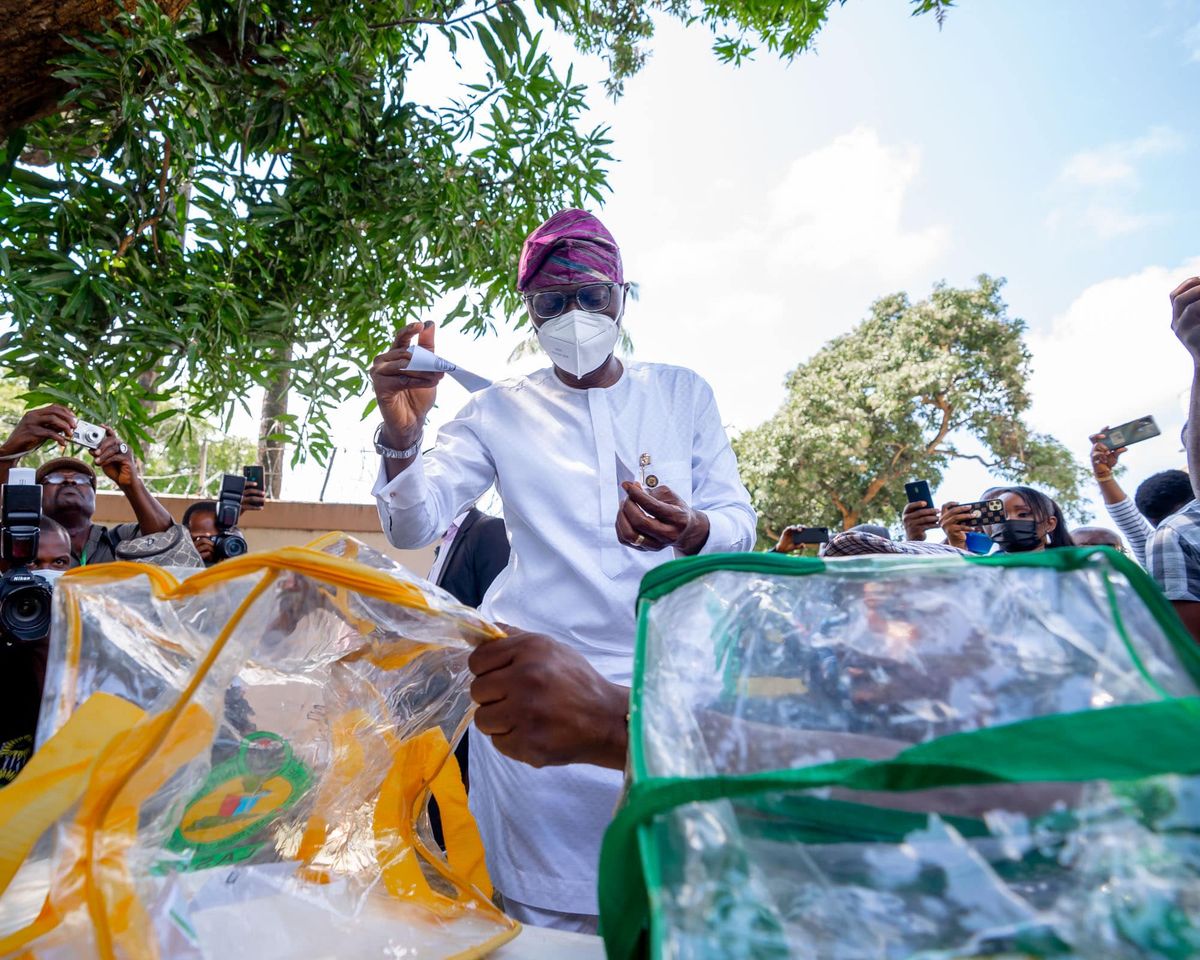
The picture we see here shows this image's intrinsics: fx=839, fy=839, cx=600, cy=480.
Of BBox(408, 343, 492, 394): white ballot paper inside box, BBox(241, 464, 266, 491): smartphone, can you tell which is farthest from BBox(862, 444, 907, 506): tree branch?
BBox(408, 343, 492, 394): white ballot paper inside box

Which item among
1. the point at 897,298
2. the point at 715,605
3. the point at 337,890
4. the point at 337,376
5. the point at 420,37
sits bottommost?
the point at 337,890

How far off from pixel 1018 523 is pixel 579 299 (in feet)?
8.27

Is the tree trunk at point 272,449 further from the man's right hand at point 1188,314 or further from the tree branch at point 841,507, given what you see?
the tree branch at point 841,507

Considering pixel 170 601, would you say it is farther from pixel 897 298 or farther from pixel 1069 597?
pixel 897 298

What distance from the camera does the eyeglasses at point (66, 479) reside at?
129 inches

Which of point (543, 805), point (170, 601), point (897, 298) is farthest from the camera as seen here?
point (897, 298)

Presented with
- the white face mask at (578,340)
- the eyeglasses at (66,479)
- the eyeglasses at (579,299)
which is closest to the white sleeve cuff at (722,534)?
the white face mask at (578,340)

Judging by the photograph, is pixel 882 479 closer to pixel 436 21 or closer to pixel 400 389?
pixel 436 21

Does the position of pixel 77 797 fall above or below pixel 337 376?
below

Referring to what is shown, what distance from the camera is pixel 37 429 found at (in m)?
2.72

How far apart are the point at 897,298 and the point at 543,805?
17578mm

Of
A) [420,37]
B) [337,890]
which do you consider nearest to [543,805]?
[337,890]

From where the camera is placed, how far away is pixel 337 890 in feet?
3.63

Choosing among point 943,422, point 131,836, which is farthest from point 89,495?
point 943,422
